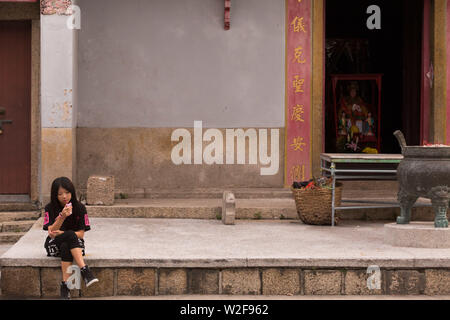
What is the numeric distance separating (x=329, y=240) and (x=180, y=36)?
14.9ft

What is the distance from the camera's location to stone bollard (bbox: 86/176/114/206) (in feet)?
30.7

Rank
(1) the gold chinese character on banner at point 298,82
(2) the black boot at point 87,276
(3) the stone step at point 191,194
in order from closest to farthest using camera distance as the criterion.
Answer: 1. (2) the black boot at point 87,276
2. (3) the stone step at point 191,194
3. (1) the gold chinese character on banner at point 298,82

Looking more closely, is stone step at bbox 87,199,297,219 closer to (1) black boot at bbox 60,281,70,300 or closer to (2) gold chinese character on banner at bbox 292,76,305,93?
(2) gold chinese character on banner at bbox 292,76,305,93

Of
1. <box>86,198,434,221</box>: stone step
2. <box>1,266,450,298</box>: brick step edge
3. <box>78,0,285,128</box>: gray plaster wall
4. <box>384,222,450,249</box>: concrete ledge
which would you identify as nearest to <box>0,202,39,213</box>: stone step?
<box>86,198,434,221</box>: stone step

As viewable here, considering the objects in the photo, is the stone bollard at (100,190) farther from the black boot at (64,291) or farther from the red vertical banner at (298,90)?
the black boot at (64,291)

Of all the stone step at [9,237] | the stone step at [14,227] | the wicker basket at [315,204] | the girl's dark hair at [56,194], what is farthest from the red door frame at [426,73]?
the girl's dark hair at [56,194]

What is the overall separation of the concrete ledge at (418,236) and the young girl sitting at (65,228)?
3255 mm

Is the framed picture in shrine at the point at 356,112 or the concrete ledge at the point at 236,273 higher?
the framed picture in shrine at the point at 356,112

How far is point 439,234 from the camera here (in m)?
7.12

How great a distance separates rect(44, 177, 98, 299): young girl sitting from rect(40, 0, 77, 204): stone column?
3094 mm

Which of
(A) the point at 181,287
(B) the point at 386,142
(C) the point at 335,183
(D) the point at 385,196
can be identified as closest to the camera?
(A) the point at 181,287

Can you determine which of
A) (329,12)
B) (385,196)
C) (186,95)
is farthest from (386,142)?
(186,95)

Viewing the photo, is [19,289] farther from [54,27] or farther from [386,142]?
[386,142]

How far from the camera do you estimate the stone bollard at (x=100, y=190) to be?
30.7 ft
